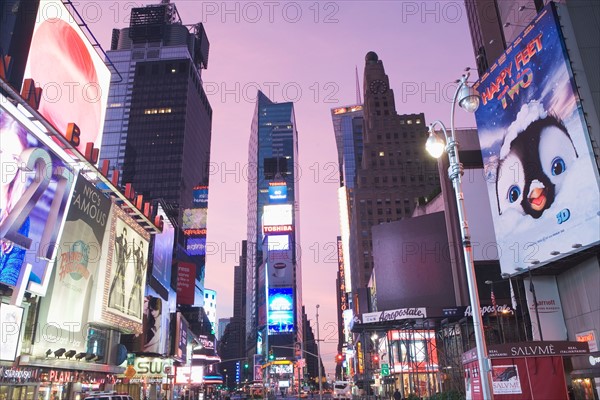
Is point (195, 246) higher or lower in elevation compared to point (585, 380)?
higher

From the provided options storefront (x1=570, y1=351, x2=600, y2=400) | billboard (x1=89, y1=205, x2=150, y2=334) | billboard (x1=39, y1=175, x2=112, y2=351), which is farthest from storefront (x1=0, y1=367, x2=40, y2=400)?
storefront (x1=570, y1=351, x2=600, y2=400)

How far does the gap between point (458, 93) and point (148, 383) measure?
4614 centimetres

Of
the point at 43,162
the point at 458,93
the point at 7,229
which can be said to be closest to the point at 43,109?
the point at 43,162

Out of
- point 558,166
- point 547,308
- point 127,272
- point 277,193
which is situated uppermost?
point 277,193

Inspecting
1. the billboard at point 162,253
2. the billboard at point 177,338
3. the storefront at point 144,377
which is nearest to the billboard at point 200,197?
the billboard at point 162,253

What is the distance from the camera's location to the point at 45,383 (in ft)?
93.0

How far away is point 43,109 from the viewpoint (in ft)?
101

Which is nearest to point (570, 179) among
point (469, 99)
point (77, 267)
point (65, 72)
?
point (469, 99)

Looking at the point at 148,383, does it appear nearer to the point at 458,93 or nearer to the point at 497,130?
the point at 497,130

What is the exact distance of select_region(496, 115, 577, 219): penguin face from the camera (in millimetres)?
31911

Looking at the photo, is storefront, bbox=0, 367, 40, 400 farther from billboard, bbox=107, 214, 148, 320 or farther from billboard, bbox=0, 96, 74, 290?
billboard, bbox=107, 214, 148, 320

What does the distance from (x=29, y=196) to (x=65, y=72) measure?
12388mm

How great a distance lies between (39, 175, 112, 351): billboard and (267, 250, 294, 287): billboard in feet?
453

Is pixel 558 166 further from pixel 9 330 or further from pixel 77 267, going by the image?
pixel 9 330
